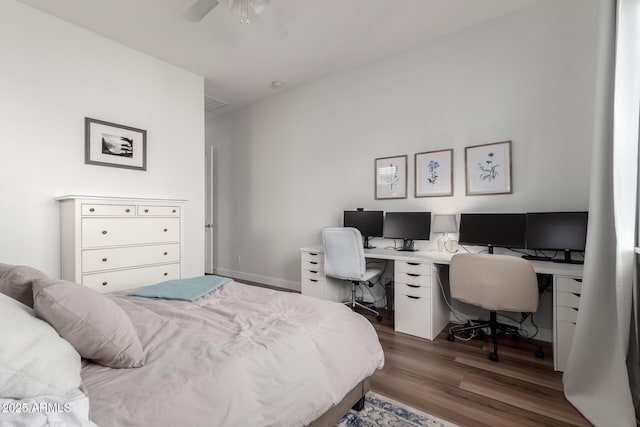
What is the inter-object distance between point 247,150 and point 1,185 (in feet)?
9.93

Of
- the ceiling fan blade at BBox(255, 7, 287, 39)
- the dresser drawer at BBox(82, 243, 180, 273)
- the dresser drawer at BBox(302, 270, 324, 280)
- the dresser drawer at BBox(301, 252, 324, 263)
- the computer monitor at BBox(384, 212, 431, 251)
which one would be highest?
the ceiling fan blade at BBox(255, 7, 287, 39)

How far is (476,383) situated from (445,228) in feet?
4.67

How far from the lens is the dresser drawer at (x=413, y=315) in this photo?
8.70 feet

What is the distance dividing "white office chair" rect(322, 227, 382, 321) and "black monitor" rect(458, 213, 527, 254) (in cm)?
99

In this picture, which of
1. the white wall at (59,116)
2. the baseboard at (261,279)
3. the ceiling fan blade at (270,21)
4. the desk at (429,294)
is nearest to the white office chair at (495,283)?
the desk at (429,294)

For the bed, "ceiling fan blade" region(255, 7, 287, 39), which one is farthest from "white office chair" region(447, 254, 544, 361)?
"ceiling fan blade" region(255, 7, 287, 39)

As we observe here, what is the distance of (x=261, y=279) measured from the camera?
475 cm

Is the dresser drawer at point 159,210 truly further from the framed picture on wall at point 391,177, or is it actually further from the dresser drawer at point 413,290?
the dresser drawer at point 413,290

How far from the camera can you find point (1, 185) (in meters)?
2.38

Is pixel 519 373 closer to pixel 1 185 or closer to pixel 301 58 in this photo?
pixel 301 58

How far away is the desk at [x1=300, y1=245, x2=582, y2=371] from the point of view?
2.05m

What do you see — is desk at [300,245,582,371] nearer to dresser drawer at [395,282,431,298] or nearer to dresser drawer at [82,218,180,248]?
dresser drawer at [395,282,431,298]

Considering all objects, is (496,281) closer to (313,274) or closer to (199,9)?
(313,274)

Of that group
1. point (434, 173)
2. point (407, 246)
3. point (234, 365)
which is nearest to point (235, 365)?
point (234, 365)
